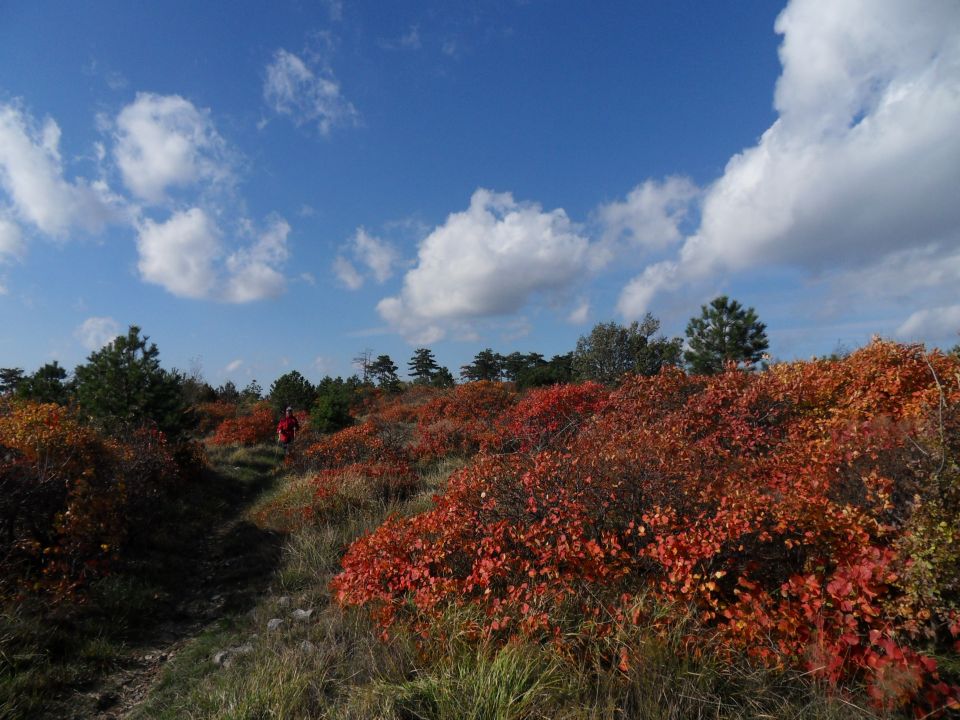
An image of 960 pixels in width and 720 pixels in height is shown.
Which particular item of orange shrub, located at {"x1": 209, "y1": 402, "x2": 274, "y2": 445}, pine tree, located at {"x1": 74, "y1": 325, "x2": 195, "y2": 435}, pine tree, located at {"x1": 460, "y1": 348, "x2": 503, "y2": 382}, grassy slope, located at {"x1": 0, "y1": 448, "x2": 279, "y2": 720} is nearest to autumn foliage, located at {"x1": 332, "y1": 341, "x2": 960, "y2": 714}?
grassy slope, located at {"x1": 0, "y1": 448, "x2": 279, "y2": 720}

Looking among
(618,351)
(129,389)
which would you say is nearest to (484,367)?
(618,351)

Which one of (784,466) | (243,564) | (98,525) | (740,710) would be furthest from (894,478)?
(98,525)

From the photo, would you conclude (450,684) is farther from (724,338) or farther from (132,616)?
(724,338)

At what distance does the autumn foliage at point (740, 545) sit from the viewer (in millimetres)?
3188

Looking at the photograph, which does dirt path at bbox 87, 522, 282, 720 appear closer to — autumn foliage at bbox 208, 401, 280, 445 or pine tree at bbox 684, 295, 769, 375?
autumn foliage at bbox 208, 401, 280, 445

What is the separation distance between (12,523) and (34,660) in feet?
6.70

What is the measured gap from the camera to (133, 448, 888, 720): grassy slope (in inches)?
113

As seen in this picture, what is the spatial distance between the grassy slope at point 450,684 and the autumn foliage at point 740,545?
0.68 feet

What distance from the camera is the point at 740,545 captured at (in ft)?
12.7

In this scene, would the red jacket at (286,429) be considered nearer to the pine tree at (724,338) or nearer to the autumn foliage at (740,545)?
the autumn foliage at (740,545)

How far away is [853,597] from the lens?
341 cm

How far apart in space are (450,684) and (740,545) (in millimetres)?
2403

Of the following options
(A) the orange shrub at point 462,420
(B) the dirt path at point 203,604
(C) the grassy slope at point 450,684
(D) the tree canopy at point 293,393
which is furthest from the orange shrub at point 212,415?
(C) the grassy slope at point 450,684

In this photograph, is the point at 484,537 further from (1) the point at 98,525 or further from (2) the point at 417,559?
(1) the point at 98,525
